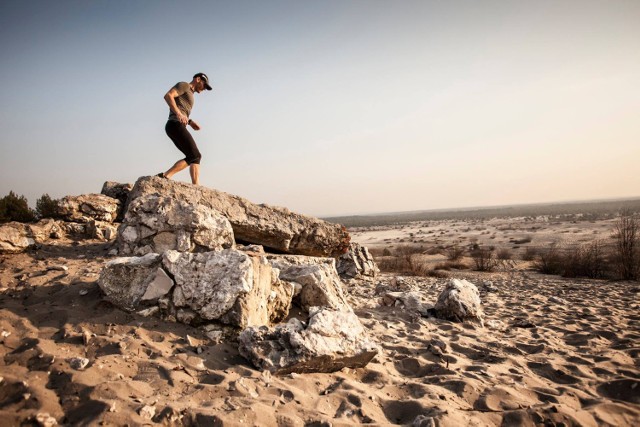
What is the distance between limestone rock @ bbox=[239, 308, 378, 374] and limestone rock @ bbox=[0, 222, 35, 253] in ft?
12.7

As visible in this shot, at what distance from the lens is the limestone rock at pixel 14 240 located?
427 cm

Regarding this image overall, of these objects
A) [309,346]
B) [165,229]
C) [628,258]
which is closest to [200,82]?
[165,229]

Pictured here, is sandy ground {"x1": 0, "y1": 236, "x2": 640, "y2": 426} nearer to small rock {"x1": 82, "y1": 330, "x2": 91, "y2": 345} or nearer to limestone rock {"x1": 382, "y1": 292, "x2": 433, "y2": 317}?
small rock {"x1": 82, "y1": 330, "x2": 91, "y2": 345}

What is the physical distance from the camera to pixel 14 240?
14.4ft

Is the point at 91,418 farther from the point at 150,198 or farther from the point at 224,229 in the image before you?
the point at 150,198

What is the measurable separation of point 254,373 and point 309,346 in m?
0.53

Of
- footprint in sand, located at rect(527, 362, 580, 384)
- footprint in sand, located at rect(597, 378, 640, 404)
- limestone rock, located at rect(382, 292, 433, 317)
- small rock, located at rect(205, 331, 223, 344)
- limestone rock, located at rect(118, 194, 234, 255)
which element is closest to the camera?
footprint in sand, located at rect(597, 378, 640, 404)

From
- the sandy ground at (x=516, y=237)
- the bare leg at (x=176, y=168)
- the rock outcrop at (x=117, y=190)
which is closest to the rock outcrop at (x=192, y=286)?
the bare leg at (x=176, y=168)

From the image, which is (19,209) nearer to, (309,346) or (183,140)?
(183,140)

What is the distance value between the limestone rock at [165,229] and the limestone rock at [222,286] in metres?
1.23

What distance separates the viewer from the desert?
204 cm

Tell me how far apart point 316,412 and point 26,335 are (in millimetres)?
2492

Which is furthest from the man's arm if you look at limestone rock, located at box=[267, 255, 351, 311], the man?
limestone rock, located at box=[267, 255, 351, 311]

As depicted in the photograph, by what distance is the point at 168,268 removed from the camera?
11.3 feet
